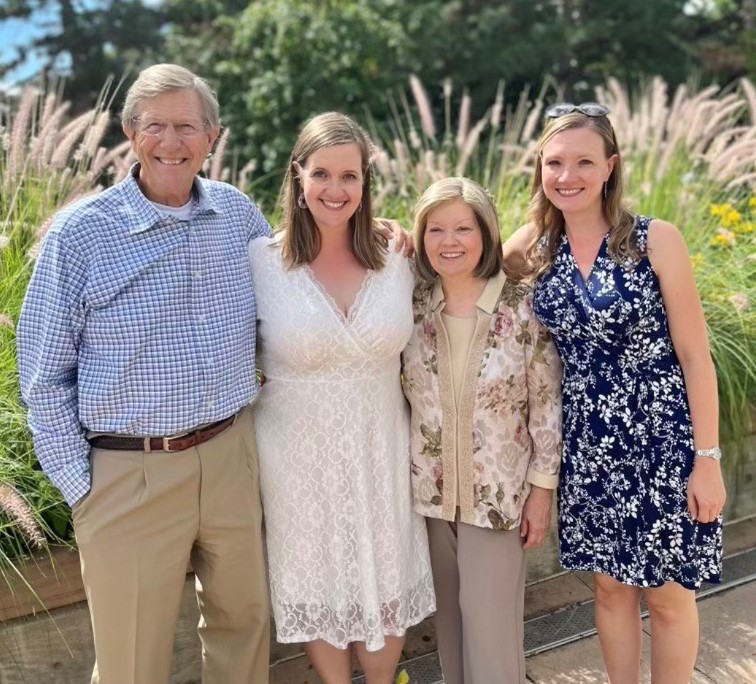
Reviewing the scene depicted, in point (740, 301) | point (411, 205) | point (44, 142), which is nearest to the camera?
point (44, 142)

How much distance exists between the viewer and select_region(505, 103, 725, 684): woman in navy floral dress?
267 cm

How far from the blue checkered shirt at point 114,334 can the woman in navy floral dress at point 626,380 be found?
3.52 feet

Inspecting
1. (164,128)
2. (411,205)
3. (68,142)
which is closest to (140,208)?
(164,128)

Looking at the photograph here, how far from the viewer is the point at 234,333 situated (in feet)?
8.84

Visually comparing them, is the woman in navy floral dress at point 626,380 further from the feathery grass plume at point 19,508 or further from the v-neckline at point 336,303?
the feathery grass plume at point 19,508

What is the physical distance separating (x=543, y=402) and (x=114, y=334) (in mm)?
1313

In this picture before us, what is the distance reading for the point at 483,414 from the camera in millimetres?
2803

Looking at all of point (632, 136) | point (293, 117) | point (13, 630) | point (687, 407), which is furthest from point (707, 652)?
point (293, 117)

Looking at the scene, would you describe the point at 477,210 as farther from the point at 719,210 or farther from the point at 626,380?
the point at 719,210

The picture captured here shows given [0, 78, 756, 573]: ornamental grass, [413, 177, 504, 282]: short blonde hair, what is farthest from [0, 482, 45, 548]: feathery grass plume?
[413, 177, 504, 282]: short blonde hair

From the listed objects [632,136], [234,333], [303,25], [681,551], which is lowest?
[681,551]

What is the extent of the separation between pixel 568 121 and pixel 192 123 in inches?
44.7

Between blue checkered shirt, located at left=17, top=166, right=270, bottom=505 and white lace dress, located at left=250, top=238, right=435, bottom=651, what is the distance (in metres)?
0.27

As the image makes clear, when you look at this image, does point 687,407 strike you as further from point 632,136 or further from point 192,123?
point 632,136
